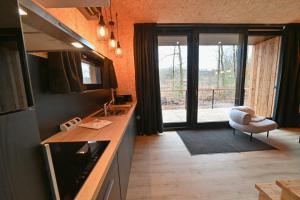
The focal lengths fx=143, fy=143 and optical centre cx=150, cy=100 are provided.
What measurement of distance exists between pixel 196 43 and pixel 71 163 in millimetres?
3502

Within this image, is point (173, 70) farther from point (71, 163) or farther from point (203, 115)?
point (71, 163)

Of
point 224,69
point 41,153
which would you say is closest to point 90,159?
point 41,153

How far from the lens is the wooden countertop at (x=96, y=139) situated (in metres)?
0.66

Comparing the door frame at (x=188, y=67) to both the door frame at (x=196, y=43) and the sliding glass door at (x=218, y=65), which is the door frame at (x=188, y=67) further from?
the sliding glass door at (x=218, y=65)

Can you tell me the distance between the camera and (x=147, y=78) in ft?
10.9

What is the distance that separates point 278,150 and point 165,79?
269cm

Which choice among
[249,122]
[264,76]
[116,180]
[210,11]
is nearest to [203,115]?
[249,122]

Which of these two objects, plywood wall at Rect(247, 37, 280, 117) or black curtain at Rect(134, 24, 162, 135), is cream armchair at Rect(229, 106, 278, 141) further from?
black curtain at Rect(134, 24, 162, 135)

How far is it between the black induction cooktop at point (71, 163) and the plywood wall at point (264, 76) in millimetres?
4633

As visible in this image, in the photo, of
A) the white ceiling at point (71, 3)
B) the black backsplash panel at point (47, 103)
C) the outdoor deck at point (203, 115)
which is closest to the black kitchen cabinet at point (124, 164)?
the black backsplash panel at point (47, 103)

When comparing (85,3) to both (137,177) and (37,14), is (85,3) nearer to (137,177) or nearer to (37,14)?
(37,14)

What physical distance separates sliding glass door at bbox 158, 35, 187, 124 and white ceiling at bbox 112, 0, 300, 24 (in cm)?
56

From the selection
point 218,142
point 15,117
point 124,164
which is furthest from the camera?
point 218,142

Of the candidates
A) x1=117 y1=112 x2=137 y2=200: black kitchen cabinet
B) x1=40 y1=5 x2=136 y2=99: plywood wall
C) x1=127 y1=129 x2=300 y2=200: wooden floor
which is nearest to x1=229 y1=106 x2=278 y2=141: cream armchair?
x1=127 y1=129 x2=300 y2=200: wooden floor
